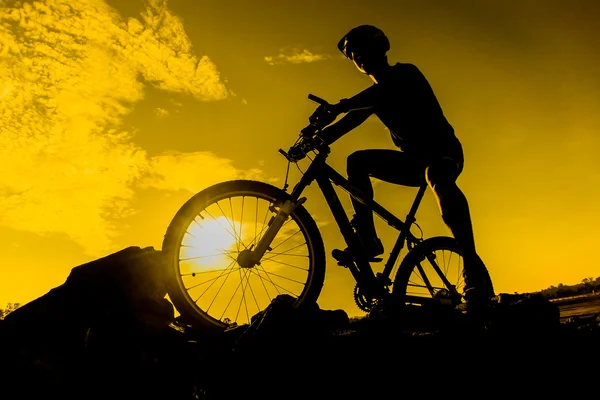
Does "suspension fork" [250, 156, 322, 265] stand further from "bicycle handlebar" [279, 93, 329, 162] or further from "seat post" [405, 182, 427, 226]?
"seat post" [405, 182, 427, 226]

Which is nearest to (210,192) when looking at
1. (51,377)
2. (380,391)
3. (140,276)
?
(140,276)

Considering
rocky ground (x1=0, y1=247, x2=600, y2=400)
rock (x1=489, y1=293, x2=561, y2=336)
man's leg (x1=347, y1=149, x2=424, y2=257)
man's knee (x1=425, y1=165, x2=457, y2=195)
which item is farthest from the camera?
man's leg (x1=347, y1=149, x2=424, y2=257)

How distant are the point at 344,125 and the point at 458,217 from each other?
149cm

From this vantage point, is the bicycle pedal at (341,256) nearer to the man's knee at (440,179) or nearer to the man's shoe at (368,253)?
the man's shoe at (368,253)

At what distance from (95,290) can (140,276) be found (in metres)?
0.43

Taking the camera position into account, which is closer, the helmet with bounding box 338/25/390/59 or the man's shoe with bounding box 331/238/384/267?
the man's shoe with bounding box 331/238/384/267

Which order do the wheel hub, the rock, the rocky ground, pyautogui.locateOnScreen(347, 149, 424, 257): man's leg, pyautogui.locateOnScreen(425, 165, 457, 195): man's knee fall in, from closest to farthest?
the rocky ground, the rock, the wheel hub, pyautogui.locateOnScreen(425, 165, 457, 195): man's knee, pyautogui.locateOnScreen(347, 149, 424, 257): man's leg

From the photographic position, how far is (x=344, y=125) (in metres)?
4.86

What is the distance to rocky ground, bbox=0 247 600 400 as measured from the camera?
3053 millimetres

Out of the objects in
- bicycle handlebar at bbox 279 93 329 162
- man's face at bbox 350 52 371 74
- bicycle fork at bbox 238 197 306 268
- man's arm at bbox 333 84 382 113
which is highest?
man's face at bbox 350 52 371 74

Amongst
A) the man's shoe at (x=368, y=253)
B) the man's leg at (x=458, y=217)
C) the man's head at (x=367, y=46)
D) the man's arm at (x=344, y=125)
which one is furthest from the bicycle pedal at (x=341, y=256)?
the man's head at (x=367, y=46)

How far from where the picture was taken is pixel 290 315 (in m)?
3.79

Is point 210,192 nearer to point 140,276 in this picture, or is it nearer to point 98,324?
point 140,276

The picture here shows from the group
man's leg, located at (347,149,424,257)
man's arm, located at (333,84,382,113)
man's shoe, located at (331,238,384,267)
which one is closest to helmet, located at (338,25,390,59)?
man's arm, located at (333,84,382,113)
